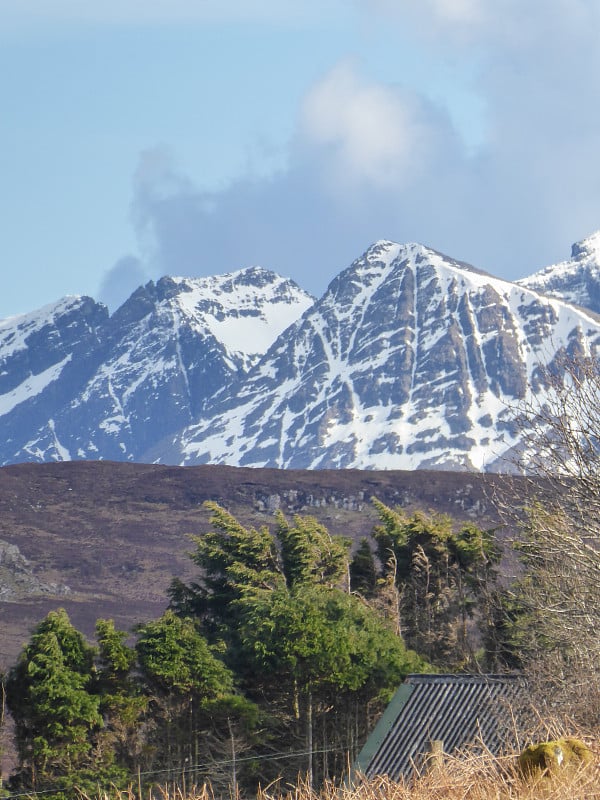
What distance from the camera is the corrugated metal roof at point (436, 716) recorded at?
32.2 m

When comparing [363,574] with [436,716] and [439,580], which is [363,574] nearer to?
[439,580]

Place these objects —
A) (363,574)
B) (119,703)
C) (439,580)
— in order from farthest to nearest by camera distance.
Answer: (363,574) < (439,580) < (119,703)

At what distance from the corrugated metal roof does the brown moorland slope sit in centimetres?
10490

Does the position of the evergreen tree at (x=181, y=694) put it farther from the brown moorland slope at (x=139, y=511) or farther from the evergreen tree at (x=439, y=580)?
the brown moorland slope at (x=139, y=511)

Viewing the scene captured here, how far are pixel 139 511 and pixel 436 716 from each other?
151383 mm

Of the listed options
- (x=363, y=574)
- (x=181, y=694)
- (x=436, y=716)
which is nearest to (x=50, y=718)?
(x=181, y=694)

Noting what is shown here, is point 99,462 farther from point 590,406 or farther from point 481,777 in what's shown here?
point 481,777

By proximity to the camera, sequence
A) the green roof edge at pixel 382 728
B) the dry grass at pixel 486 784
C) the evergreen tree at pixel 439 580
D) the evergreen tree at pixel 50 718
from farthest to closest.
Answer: the evergreen tree at pixel 439 580, the evergreen tree at pixel 50 718, the green roof edge at pixel 382 728, the dry grass at pixel 486 784

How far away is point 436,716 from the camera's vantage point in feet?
109

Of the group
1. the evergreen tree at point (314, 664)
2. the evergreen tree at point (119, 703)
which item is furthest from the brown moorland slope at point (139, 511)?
the evergreen tree at point (119, 703)

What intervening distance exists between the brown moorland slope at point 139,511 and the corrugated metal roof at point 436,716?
104897mm

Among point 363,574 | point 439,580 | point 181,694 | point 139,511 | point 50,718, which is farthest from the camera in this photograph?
point 139,511

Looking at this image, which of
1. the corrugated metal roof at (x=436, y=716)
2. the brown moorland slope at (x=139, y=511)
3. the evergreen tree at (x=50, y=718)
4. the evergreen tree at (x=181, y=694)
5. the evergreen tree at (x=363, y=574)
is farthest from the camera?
the brown moorland slope at (x=139, y=511)

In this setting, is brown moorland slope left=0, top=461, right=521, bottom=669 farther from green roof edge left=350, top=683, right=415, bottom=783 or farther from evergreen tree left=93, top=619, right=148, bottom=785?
green roof edge left=350, top=683, right=415, bottom=783
